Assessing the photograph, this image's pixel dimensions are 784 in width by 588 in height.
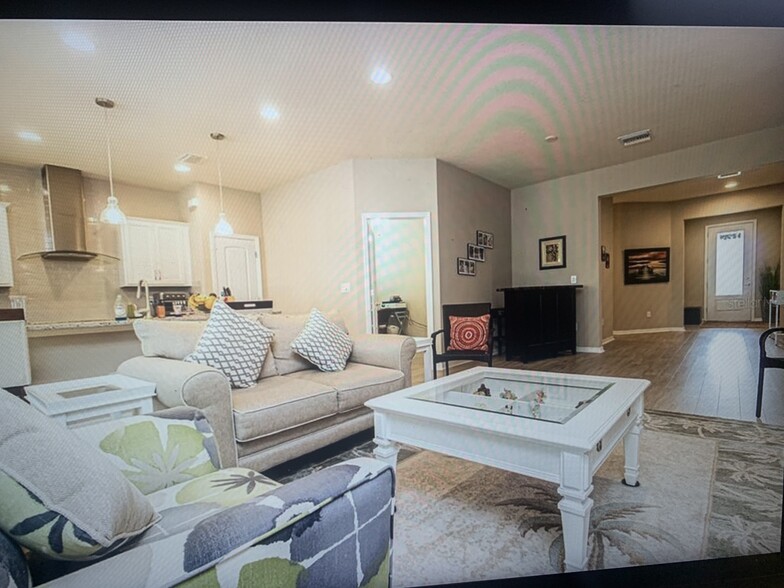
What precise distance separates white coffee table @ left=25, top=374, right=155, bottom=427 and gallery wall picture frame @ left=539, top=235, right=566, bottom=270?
4.57m

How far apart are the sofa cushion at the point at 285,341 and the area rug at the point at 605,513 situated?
35.8 inches

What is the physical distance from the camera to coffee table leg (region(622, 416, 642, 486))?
4.51ft

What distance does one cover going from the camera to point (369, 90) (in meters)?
2.44

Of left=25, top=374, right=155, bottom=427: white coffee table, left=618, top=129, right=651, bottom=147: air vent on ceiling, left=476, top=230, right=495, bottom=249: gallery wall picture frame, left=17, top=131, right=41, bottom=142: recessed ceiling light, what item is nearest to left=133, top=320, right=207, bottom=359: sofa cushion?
left=25, top=374, right=155, bottom=427: white coffee table

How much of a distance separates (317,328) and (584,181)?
12.9ft

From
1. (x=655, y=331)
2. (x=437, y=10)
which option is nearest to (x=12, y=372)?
(x=437, y=10)

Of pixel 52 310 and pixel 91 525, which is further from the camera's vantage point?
pixel 52 310

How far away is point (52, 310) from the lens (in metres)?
2.26

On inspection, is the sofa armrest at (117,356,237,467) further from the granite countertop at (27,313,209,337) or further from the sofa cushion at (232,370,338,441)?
the granite countertop at (27,313,209,337)

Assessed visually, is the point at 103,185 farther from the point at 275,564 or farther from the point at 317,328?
the point at 275,564

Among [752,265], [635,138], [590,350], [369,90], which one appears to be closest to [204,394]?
[369,90]

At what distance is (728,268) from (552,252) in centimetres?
375

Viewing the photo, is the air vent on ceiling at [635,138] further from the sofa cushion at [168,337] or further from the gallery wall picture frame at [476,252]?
the sofa cushion at [168,337]

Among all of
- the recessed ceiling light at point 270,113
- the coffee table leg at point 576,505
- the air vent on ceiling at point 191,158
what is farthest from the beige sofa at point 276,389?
the air vent on ceiling at point 191,158
